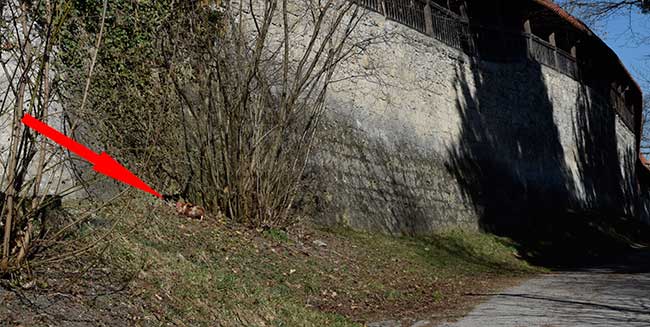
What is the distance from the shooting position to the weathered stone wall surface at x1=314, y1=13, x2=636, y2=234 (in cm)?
1576

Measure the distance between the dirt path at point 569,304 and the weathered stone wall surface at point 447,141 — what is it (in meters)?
3.99

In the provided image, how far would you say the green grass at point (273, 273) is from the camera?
23.5ft

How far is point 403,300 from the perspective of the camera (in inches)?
405

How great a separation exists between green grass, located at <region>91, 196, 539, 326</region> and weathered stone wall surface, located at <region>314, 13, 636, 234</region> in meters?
1.53

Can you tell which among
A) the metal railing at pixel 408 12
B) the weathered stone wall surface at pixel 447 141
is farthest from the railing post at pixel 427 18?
the weathered stone wall surface at pixel 447 141

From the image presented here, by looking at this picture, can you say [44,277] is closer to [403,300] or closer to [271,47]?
[403,300]

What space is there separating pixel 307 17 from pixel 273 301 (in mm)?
8064

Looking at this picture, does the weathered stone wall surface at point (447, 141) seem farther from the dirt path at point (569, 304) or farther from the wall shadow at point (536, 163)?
the dirt path at point (569, 304)

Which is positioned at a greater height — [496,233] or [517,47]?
[517,47]

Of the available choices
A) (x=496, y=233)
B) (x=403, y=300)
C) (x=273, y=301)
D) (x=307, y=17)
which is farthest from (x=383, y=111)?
(x=273, y=301)

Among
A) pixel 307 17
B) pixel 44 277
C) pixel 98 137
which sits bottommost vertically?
pixel 44 277

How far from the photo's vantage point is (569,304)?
31.5 feet

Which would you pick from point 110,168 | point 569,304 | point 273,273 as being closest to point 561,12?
point 569,304

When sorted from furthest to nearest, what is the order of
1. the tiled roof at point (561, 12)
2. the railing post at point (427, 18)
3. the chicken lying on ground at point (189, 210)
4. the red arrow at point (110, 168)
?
the tiled roof at point (561, 12), the railing post at point (427, 18), the chicken lying on ground at point (189, 210), the red arrow at point (110, 168)
